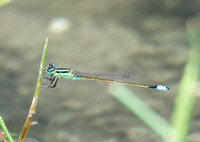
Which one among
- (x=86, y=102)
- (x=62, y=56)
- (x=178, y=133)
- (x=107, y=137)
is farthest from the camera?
(x=62, y=56)

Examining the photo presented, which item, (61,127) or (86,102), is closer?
(61,127)

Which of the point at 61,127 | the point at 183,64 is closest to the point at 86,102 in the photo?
the point at 61,127

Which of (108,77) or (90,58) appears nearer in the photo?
(108,77)

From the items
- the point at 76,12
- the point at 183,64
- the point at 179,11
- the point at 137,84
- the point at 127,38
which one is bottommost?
the point at 137,84

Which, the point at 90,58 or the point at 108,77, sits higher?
the point at 90,58

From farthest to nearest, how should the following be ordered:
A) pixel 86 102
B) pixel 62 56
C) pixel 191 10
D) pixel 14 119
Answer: pixel 191 10
pixel 62 56
pixel 86 102
pixel 14 119

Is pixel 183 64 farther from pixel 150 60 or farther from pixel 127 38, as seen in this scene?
pixel 127 38

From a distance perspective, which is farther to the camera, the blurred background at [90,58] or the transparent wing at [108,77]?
the transparent wing at [108,77]

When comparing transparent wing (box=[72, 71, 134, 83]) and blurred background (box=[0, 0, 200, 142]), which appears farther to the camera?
transparent wing (box=[72, 71, 134, 83])
